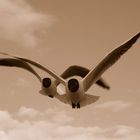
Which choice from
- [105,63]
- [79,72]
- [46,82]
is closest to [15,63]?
[79,72]

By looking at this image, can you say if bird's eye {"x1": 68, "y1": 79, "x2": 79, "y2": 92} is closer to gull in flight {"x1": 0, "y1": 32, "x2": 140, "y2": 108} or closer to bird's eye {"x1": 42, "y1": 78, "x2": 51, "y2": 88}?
gull in flight {"x1": 0, "y1": 32, "x2": 140, "y2": 108}

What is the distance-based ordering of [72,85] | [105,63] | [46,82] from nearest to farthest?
[72,85]
[46,82]
[105,63]

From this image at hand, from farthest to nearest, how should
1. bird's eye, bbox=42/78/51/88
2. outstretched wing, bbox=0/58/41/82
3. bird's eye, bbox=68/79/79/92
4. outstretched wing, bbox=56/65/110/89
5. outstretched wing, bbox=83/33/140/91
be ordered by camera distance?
outstretched wing, bbox=56/65/110/89, outstretched wing, bbox=0/58/41/82, bird's eye, bbox=42/78/51/88, outstretched wing, bbox=83/33/140/91, bird's eye, bbox=68/79/79/92

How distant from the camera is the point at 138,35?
2855 cm

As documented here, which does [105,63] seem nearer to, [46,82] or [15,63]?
[46,82]

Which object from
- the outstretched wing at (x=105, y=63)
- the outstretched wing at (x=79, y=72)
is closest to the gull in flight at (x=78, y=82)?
the outstretched wing at (x=105, y=63)

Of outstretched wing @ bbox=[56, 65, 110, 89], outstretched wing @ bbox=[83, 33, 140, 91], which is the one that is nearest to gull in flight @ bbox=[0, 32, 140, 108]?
outstretched wing @ bbox=[83, 33, 140, 91]

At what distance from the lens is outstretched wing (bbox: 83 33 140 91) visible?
95.3ft

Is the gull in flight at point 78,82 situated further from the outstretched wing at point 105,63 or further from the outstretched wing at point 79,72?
the outstretched wing at point 79,72

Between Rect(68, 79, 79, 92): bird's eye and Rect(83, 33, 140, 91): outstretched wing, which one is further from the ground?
Rect(83, 33, 140, 91): outstretched wing

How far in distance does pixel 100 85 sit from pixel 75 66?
6.83 ft

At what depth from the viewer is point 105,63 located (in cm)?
2970

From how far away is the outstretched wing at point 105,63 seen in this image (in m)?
29.0

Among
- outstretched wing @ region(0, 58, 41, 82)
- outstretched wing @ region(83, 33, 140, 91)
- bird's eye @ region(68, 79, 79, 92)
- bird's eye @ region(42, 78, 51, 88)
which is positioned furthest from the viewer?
outstretched wing @ region(0, 58, 41, 82)
